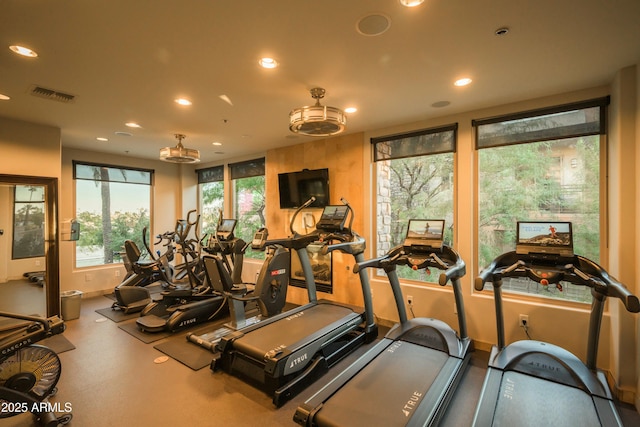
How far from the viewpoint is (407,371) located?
270cm

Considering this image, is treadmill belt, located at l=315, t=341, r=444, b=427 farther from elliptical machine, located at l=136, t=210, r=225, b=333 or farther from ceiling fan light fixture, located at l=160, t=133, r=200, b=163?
ceiling fan light fixture, located at l=160, t=133, r=200, b=163

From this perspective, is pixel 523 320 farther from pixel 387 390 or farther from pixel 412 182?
pixel 412 182

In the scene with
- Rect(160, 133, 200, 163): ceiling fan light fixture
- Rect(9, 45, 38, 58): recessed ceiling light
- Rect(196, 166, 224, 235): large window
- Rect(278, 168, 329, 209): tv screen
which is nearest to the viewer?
Rect(9, 45, 38, 58): recessed ceiling light

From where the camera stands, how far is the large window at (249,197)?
6465 mm

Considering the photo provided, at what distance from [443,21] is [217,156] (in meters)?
5.73

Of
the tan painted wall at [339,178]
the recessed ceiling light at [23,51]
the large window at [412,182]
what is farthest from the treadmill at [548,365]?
the recessed ceiling light at [23,51]

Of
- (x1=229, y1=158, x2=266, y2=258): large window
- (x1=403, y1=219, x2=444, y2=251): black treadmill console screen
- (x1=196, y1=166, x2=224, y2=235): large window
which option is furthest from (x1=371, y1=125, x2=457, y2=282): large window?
(x1=196, y1=166, x2=224, y2=235): large window

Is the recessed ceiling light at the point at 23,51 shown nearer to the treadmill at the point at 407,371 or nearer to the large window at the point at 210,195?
the treadmill at the point at 407,371

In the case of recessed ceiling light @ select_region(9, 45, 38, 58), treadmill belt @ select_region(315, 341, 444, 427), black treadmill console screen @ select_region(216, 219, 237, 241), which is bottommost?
treadmill belt @ select_region(315, 341, 444, 427)

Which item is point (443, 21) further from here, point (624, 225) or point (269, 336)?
point (269, 336)

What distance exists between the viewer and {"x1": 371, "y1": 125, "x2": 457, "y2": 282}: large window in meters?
4.02

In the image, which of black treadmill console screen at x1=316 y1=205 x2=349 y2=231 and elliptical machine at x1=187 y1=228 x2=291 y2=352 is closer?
elliptical machine at x1=187 y1=228 x2=291 y2=352

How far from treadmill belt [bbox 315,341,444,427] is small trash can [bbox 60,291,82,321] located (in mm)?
4517

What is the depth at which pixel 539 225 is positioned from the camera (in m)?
2.75
